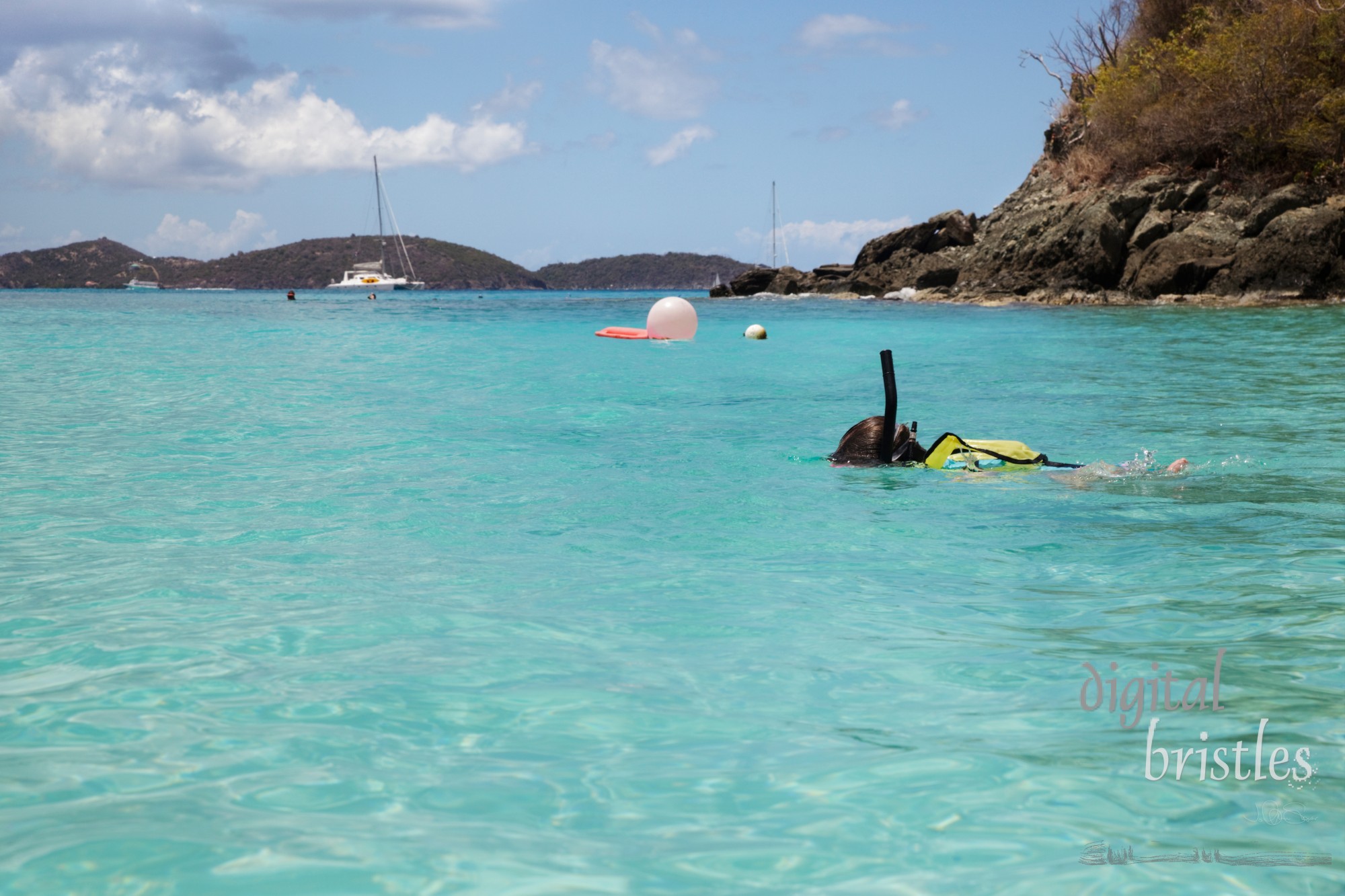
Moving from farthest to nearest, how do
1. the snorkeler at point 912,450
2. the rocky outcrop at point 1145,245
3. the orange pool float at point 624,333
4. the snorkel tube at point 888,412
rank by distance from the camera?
1. the rocky outcrop at point 1145,245
2. the orange pool float at point 624,333
3. the snorkeler at point 912,450
4. the snorkel tube at point 888,412

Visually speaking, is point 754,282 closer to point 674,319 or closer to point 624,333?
point 624,333

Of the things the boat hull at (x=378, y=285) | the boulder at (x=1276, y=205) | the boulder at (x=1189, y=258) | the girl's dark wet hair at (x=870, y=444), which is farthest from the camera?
the boat hull at (x=378, y=285)

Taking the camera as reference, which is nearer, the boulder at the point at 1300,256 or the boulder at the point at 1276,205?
the boulder at the point at 1300,256

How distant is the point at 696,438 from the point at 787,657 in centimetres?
690

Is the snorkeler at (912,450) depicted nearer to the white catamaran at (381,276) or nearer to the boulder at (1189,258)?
the boulder at (1189,258)

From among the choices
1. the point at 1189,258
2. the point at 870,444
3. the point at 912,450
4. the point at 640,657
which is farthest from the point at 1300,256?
the point at 640,657


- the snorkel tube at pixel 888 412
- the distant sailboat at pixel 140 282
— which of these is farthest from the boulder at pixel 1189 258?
the distant sailboat at pixel 140 282

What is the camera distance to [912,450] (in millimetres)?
8773

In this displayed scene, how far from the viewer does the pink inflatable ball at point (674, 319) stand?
27812mm

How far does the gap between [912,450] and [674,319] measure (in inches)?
773

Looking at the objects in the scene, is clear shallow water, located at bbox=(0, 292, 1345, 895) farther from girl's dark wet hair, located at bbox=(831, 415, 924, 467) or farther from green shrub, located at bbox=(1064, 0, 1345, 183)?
green shrub, located at bbox=(1064, 0, 1345, 183)

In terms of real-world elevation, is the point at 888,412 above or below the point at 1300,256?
below

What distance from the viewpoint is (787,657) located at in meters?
4.29

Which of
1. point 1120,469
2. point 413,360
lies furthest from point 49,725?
point 413,360
